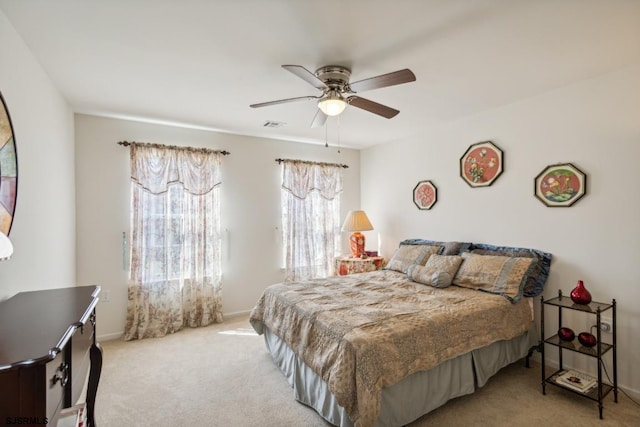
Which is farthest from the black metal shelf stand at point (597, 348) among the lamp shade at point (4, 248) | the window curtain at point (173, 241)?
the window curtain at point (173, 241)

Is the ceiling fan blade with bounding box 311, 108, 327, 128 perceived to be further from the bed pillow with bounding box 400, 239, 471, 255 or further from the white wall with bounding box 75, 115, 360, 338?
the bed pillow with bounding box 400, 239, 471, 255

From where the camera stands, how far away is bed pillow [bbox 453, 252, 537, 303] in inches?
105

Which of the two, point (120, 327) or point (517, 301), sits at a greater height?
point (517, 301)

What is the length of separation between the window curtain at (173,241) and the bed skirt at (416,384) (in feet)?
5.25

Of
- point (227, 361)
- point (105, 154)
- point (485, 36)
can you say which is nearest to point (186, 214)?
point (105, 154)

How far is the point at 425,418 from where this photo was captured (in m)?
2.09

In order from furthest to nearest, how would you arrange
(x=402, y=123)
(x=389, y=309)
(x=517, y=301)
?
(x=402, y=123)
(x=517, y=301)
(x=389, y=309)

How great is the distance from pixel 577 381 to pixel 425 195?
2360 mm

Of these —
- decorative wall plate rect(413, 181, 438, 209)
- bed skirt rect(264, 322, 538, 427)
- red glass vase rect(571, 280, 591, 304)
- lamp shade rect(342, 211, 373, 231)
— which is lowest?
bed skirt rect(264, 322, 538, 427)

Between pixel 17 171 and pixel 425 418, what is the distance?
304cm

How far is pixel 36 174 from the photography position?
217 centimetres

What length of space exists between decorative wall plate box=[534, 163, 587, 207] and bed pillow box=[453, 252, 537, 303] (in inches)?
23.2

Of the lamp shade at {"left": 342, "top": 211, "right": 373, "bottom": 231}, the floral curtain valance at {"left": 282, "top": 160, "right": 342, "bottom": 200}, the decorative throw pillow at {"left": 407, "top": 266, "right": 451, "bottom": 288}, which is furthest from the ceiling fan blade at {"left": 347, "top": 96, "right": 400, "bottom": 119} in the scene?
the floral curtain valance at {"left": 282, "top": 160, "right": 342, "bottom": 200}

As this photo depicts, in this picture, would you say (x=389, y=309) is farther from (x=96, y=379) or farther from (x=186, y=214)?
(x=186, y=214)
